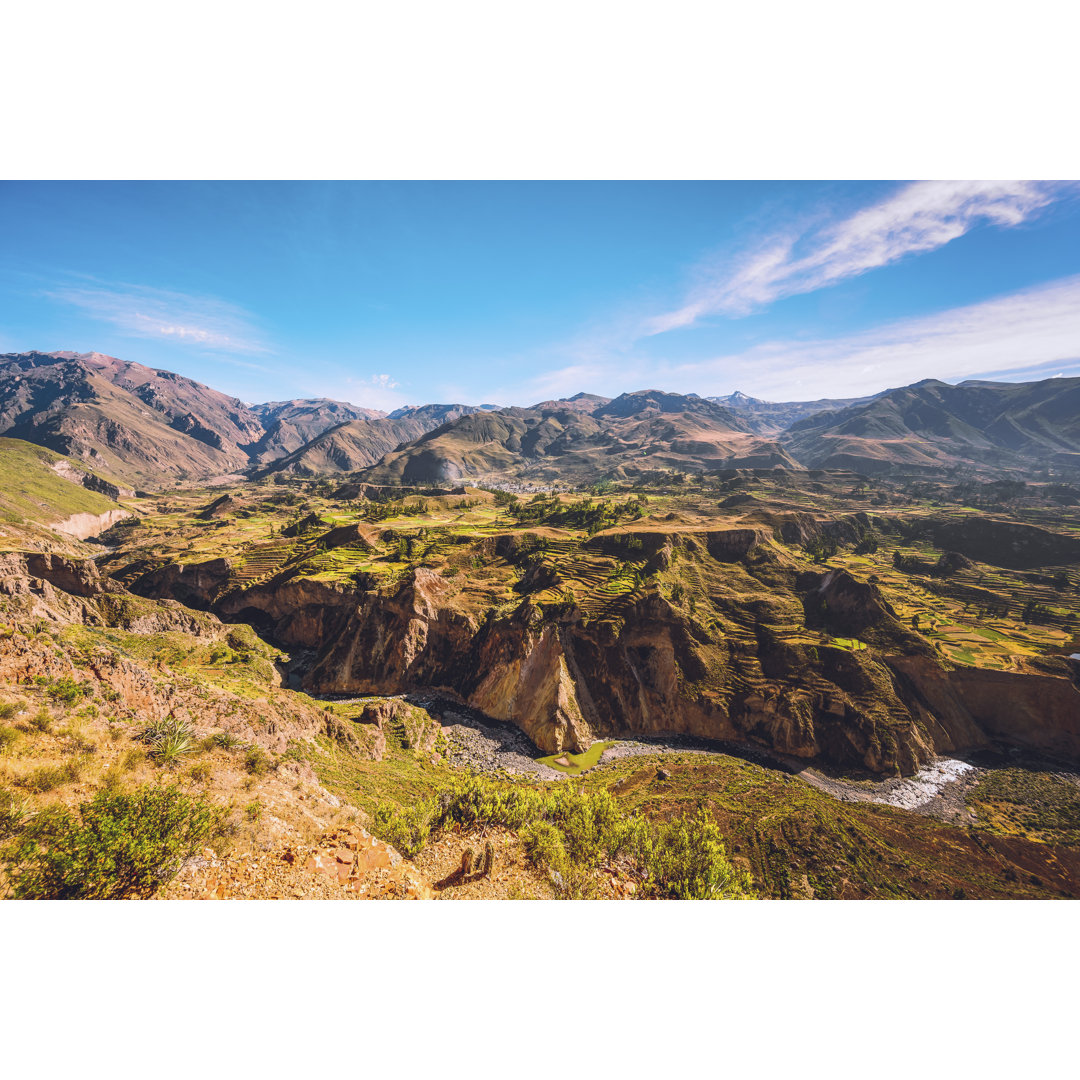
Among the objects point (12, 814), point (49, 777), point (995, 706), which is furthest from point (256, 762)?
point (995, 706)

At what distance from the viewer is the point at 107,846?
8133 millimetres

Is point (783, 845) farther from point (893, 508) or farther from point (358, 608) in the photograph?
point (893, 508)

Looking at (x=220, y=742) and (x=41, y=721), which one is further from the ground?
(x=41, y=721)

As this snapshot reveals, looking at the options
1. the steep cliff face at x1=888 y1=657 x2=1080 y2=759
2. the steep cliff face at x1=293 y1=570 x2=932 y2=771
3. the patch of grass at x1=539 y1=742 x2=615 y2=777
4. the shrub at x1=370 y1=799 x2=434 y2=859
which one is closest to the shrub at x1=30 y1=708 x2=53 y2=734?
the shrub at x1=370 y1=799 x2=434 y2=859

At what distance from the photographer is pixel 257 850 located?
992cm

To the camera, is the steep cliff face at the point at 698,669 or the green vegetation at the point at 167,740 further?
the steep cliff face at the point at 698,669

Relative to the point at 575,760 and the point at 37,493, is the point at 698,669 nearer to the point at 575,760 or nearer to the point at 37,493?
the point at 575,760

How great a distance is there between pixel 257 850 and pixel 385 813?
6.42 metres

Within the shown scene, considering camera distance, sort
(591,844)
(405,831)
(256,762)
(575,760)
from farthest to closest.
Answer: (575,760) → (591,844) → (256,762) → (405,831)

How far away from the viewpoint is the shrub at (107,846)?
7609mm

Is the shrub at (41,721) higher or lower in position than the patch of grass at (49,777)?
higher

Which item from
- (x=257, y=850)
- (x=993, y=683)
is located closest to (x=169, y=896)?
(x=257, y=850)

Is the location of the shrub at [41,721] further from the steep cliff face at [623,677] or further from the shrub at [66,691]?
the steep cliff face at [623,677]

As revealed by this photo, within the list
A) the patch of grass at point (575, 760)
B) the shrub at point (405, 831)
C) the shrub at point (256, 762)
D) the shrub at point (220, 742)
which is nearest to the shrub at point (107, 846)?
the shrub at point (256, 762)
